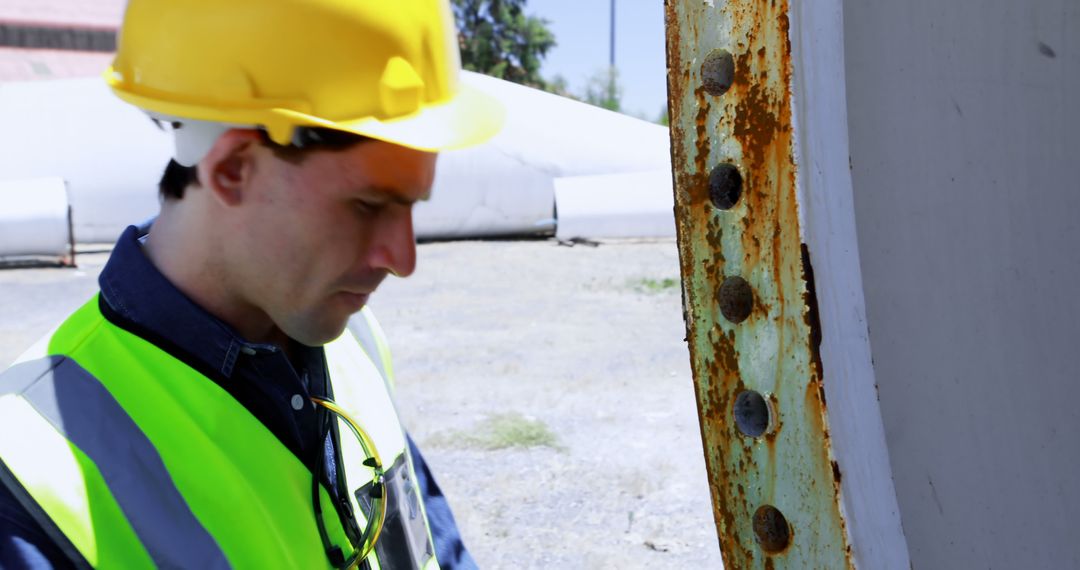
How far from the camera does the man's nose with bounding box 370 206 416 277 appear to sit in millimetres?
1311

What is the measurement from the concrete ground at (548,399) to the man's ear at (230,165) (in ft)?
7.71

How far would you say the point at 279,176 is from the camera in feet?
4.21

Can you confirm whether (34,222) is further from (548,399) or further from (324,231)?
(324,231)

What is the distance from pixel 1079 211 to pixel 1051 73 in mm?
179

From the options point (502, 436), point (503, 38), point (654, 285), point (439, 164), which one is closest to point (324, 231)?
point (502, 436)

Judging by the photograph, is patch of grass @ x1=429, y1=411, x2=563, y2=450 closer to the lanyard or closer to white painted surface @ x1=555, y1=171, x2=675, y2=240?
the lanyard

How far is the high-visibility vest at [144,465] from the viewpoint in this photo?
1.10 m

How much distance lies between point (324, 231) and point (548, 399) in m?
3.88

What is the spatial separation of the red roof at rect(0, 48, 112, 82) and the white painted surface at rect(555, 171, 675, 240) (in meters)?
9.76

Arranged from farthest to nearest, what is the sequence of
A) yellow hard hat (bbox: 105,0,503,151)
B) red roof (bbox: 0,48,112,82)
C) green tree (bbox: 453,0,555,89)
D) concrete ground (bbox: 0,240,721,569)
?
1. green tree (bbox: 453,0,555,89)
2. red roof (bbox: 0,48,112,82)
3. concrete ground (bbox: 0,240,721,569)
4. yellow hard hat (bbox: 105,0,503,151)

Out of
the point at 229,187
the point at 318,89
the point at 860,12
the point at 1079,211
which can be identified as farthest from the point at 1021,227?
the point at 229,187

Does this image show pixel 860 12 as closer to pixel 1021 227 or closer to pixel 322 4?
pixel 1021 227

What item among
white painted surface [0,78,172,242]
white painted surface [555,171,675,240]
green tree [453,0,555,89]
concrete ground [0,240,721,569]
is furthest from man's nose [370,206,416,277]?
green tree [453,0,555,89]

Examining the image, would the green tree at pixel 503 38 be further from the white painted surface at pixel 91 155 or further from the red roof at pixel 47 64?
the white painted surface at pixel 91 155
